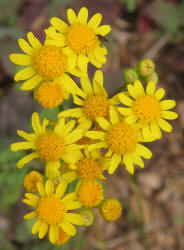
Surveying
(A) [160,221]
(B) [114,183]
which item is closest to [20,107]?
(B) [114,183]

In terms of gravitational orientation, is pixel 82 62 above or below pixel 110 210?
above

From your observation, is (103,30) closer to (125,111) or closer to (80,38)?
(80,38)

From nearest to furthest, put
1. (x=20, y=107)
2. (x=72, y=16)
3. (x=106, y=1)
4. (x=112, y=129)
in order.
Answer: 1. (x=112, y=129)
2. (x=72, y=16)
3. (x=20, y=107)
4. (x=106, y=1)

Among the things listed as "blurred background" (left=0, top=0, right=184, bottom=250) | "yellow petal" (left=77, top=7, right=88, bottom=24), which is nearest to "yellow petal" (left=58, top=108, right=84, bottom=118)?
"yellow petal" (left=77, top=7, right=88, bottom=24)

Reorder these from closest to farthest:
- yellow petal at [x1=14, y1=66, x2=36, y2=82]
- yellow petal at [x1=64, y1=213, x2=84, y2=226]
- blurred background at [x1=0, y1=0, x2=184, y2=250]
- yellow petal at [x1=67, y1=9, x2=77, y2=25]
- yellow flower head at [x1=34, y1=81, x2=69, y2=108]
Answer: yellow flower head at [x1=34, y1=81, x2=69, y2=108], yellow petal at [x1=64, y1=213, x2=84, y2=226], yellow petal at [x1=14, y1=66, x2=36, y2=82], yellow petal at [x1=67, y1=9, x2=77, y2=25], blurred background at [x1=0, y1=0, x2=184, y2=250]

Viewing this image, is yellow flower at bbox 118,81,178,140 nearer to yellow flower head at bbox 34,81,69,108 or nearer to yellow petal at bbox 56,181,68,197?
yellow flower head at bbox 34,81,69,108

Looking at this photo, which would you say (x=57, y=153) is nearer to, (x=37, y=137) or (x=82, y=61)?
(x=37, y=137)

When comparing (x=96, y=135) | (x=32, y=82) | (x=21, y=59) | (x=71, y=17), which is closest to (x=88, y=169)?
(x=96, y=135)
